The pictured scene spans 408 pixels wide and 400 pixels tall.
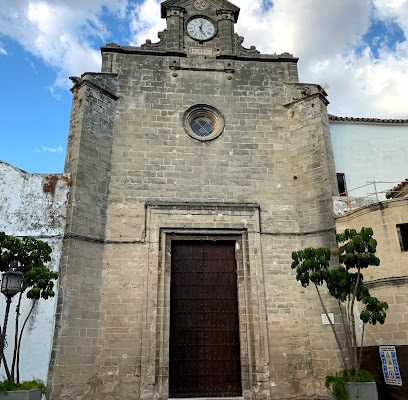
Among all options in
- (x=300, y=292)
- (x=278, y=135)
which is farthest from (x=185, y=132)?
(x=300, y=292)

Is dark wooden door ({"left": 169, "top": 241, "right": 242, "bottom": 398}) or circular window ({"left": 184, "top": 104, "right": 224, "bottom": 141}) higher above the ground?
circular window ({"left": 184, "top": 104, "right": 224, "bottom": 141})

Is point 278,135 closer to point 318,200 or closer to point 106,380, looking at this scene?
point 318,200

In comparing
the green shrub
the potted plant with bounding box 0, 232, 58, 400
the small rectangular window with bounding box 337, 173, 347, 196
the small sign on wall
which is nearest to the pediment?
the small rectangular window with bounding box 337, 173, 347, 196

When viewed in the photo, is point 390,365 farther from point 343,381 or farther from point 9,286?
point 9,286

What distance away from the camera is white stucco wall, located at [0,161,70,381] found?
933 cm

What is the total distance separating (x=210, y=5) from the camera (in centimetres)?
1413

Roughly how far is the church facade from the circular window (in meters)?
0.04

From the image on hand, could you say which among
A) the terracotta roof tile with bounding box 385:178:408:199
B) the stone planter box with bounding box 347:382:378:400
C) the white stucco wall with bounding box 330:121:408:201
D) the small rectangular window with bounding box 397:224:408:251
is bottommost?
the stone planter box with bounding box 347:382:378:400

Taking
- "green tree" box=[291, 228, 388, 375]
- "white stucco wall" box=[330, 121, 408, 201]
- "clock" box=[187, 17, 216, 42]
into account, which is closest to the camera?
"green tree" box=[291, 228, 388, 375]

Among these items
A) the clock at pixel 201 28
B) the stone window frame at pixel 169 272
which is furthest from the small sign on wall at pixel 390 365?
the clock at pixel 201 28

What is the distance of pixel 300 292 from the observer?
10812 mm

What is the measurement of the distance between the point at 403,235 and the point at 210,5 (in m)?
9.33

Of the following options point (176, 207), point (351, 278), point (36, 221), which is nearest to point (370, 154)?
point (351, 278)

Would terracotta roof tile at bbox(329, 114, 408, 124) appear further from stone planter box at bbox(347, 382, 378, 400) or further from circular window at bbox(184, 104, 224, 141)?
stone planter box at bbox(347, 382, 378, 400)
